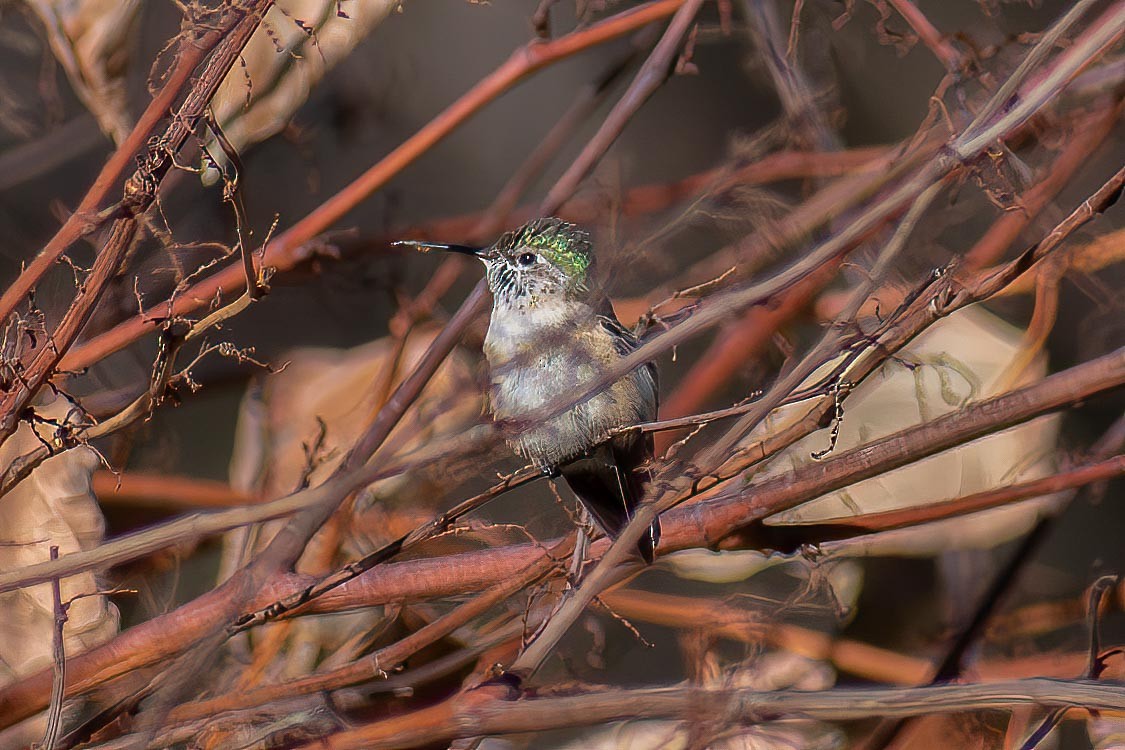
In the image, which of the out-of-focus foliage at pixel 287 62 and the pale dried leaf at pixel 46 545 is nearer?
the pale dried leaf at pixel 46 545

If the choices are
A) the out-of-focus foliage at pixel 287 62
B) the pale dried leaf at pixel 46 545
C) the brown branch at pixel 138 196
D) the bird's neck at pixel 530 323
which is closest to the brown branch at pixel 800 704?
the brown branch at pixel 138 196

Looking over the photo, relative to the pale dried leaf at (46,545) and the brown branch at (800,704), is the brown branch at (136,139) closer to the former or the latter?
the pale dried leaf at (46,545)

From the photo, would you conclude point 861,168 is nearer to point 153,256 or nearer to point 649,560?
point 649,560

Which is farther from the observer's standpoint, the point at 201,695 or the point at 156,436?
the point at 156,436

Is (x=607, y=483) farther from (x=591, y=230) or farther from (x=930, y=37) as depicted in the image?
(x=930, y=37)

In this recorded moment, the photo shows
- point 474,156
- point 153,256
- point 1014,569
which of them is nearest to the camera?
point 153,256

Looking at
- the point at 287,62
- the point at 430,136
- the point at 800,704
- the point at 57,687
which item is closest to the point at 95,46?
the point at 287,62

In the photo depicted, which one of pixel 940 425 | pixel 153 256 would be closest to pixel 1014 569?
pixel 940 425

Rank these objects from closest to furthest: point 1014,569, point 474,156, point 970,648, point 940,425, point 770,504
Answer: point 940,425, point 770,504, point 970,648, point 1014,569, point 474,156
